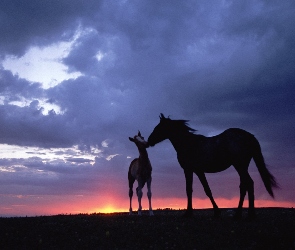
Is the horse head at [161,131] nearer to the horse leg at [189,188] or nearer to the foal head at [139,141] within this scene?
the foal head at [139,141]

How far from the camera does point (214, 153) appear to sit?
15742 mm

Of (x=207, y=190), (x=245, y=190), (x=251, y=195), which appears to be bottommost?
(x=251, y=195)

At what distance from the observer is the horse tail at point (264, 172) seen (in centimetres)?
1567

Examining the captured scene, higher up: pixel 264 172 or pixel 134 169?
pixel 134 169

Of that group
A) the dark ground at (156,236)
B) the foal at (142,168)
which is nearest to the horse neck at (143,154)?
the foal at (142,168)

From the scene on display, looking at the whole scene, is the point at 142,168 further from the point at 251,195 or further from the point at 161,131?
the point at 251,195

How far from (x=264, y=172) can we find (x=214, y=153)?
2.60m

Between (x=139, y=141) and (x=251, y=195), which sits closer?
(x=251, y=195)

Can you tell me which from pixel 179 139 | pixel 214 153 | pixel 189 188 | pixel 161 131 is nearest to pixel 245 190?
pixel 214 153

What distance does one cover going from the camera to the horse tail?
51.4 ft

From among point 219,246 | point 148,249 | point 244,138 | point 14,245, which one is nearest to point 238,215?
point 244,138

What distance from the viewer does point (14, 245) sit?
11422 mm

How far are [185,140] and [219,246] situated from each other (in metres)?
7.07

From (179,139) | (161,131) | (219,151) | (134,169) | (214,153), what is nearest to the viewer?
(219,151)
